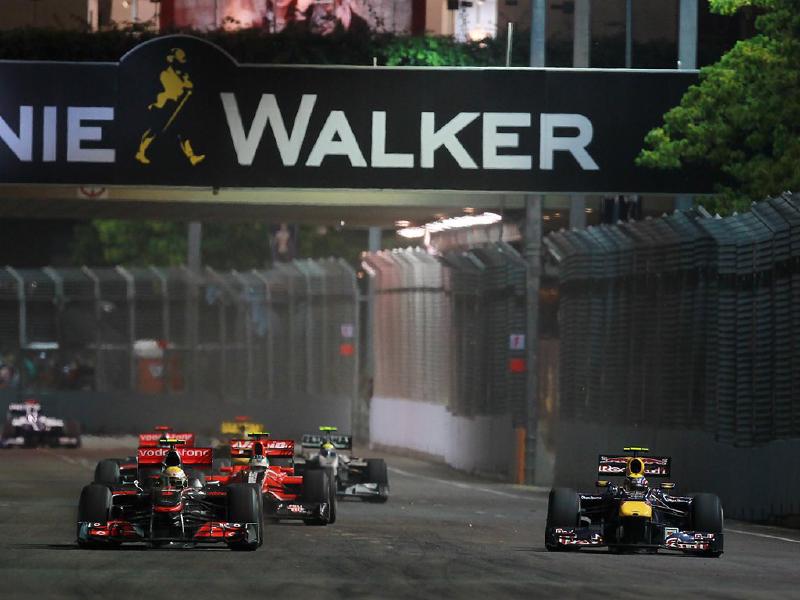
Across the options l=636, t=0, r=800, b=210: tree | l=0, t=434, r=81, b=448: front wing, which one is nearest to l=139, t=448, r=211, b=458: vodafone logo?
l=636, t=0, r=800, b=210: tree

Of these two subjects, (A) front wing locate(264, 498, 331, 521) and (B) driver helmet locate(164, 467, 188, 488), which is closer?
(B) driver helmet locate(164, 467, 188, 488)

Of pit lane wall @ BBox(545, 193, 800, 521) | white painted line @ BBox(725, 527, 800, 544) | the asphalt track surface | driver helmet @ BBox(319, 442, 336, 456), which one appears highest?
pit lane wall @ BBox(545, 193, 800, 521)

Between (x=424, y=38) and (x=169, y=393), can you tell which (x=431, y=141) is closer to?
(x=424, y=38)

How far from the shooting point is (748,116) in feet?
99.3

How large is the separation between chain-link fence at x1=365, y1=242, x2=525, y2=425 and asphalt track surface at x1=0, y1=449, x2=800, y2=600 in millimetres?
12545

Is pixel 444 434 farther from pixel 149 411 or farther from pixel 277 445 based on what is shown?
pixel 277 445

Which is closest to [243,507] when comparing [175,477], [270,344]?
[175,477]

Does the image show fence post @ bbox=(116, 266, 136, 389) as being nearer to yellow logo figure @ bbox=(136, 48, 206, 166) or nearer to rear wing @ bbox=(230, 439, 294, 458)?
yellow logo figure @ bbox=(136, 48, 206, 166)

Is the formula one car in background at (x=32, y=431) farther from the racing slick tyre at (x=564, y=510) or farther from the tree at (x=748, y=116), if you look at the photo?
the racing slick tyre at (x=564, y=510)

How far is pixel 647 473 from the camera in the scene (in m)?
21.1

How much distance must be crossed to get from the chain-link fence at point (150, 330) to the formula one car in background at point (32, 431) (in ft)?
28.2

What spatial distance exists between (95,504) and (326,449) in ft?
35.7

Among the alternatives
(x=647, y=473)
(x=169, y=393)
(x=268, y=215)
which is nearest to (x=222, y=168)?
(x=268, y=215)

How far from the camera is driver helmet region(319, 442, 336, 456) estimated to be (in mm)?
31219
